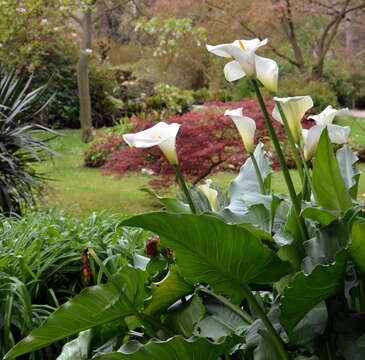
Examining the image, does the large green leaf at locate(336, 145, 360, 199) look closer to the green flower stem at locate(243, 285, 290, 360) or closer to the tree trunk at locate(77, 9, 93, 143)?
the green flower stem at locate(243, 285, 290, 360)

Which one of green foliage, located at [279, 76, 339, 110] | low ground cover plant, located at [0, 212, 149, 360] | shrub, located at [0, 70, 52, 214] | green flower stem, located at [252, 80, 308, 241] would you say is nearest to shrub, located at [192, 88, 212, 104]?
green foliage, located at [279, 76, 339, 110]

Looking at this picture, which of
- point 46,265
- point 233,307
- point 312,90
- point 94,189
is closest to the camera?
point 233,307

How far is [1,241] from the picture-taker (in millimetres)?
2666

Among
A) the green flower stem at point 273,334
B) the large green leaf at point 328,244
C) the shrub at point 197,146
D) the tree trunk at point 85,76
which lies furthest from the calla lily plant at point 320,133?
the tree trunk at point 85,76

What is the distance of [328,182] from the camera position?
1.22 m

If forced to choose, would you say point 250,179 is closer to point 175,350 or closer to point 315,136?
point 315,136

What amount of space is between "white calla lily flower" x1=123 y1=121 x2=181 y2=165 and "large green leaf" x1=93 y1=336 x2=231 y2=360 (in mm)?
360

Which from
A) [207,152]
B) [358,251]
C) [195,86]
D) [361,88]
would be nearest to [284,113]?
[358,251]

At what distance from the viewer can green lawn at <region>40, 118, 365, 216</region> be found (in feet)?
24.4

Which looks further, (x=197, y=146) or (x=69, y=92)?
(x=69, y=92)

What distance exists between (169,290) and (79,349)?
1.03 ft

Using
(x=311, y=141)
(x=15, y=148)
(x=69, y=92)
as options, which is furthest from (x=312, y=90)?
(x=311, y=141)

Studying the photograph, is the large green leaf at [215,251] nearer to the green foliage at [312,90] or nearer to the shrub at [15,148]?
the shrub at [15,148]

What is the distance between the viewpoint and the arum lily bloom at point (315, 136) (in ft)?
4.34
